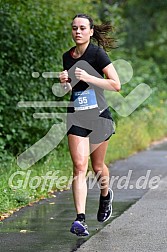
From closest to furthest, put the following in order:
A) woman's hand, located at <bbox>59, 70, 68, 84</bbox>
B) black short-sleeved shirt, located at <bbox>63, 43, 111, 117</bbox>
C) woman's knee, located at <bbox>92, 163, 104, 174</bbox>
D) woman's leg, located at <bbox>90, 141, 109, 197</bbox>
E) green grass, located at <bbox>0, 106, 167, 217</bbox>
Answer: woman's hand, located at <bbox>59, 70, 68, 84</bbox>, black short-sleeved shirt, located at <bbox>63, 43, 111, 117</bbox>, woman's leg, located at <bbox>90, 141, 109, 197</bbox>, woman's knee, located at <bbox>92, 163, 104, 174</bbox>, green grass, located at <bbox>0, 106, 167, 217</bbox>

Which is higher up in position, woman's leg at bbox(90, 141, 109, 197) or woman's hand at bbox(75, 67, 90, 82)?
woman's hand at bbox(75, 67, 90, 82)

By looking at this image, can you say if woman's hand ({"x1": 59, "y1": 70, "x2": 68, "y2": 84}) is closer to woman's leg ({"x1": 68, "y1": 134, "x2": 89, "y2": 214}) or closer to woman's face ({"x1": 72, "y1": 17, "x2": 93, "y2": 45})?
woman's face ({"x1": 72, "y1": 17, "x2": 93, "y2": 45})

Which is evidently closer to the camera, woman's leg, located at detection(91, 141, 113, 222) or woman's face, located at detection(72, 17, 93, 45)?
woman's face, located at detection(72, 17, 93, 45)

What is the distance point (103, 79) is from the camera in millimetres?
7078

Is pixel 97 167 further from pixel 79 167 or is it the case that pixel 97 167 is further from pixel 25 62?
pixel 25 62

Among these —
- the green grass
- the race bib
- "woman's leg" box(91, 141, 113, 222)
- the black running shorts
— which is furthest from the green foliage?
the race bib

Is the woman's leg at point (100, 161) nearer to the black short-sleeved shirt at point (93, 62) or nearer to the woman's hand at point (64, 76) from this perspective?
the black short-sleeved shirt at point (93, 62)

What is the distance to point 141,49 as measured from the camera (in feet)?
116

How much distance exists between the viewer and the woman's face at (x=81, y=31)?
7195 mm

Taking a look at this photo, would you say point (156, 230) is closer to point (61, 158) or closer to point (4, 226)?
point (4, 226)

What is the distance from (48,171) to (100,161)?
3.59 meters

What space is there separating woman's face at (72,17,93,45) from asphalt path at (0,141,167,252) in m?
1.86

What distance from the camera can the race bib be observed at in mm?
7219

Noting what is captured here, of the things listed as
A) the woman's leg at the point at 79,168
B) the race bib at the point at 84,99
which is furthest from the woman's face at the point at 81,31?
the woman's leg at the point at 79,168
